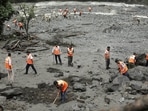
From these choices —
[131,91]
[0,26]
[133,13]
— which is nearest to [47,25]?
[0,26]

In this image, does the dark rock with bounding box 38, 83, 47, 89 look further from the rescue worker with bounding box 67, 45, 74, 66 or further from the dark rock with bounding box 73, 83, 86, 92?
the rescue worker with bounding box 67, 45, 74, 66

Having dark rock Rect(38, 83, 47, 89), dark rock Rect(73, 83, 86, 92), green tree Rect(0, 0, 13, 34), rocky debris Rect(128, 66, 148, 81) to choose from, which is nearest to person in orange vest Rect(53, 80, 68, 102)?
dark rock Rect(73, 83, 86, 92)

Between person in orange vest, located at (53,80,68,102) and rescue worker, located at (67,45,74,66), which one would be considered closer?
person in orange vest, located at (53,80,68,102)

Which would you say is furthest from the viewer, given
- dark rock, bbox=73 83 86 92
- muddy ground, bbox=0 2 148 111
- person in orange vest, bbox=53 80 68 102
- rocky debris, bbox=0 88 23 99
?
dark rock, bbox=73 83 86 92

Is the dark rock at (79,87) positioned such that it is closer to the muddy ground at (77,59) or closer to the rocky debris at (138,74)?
the muddy ground at (77,59)

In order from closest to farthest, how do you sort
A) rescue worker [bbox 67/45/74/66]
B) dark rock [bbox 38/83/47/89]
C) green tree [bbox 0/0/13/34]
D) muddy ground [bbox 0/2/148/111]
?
muddy ground [bbox 0/2/148/111] → dark rock [bbox 38/83/47/89] → rescue worker [bbox 67/45/74/66] → green tree [bbox 0/0/13/34]

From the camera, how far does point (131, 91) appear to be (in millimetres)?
18188

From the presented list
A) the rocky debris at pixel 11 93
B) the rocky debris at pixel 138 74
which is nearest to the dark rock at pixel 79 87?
the rocky debris at pixel 11 93

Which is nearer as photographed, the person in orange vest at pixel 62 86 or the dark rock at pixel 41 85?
the person in orange vest at pixel 62 86

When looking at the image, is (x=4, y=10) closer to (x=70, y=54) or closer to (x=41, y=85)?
(x=70, y=54)

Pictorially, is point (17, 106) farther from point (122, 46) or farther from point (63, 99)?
point (122, 46)

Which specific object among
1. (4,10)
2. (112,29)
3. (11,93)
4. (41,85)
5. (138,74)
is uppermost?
(4,10)

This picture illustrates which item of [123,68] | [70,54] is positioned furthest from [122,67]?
[70,54]

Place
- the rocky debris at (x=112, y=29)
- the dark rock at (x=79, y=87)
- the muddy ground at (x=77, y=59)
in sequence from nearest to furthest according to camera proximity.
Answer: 1. the muddy ground at (x=77, y=59)
2. the dark rock at (x=79, y=87)
3. the rocky debris at (x=112, y=29)
